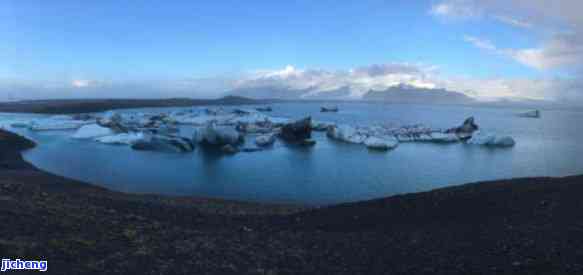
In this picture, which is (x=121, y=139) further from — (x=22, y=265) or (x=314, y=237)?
(x=22, y=265)

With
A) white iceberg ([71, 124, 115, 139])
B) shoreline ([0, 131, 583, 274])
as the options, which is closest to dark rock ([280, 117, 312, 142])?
white iceberg ([71, 124, 115, 139])

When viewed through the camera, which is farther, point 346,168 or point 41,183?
point 346,168

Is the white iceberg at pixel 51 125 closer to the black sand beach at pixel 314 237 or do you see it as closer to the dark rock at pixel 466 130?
the black sand beach at pixel 314 237

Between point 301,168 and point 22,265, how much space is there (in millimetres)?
15707

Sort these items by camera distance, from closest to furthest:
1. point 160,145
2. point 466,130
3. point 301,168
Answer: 1. point 301,168
2. point 160,145
3. point 466,130

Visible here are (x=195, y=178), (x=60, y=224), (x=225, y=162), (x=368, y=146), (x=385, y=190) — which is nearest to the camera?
(x=60, y=224)

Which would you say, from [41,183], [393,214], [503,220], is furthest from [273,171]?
[503,220]

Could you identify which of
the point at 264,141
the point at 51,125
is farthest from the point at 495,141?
the point at 51,125

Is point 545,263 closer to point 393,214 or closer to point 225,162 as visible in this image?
point 393,214

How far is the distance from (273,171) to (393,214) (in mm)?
11187

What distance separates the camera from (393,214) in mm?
7355

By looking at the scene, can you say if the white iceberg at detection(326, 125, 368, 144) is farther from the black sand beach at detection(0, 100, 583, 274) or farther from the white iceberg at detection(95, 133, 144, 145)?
the black sand beach at detection(0, 100, 583, 274)

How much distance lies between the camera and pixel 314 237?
19.0ft

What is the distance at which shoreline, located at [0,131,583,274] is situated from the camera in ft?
13.8
